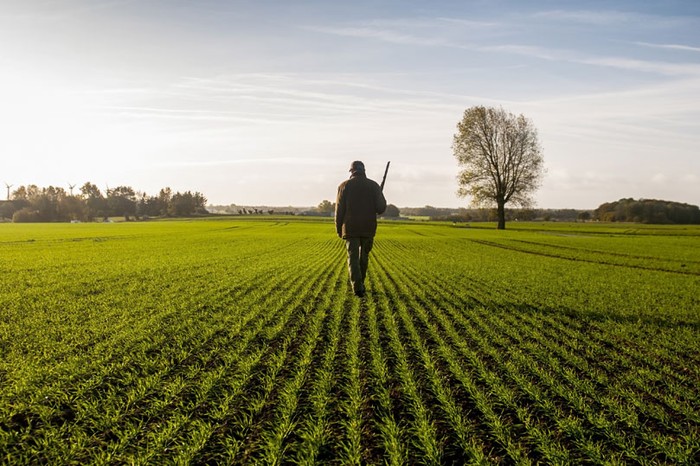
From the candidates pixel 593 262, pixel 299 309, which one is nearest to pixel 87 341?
pixel 299 309

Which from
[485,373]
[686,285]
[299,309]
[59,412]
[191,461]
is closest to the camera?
[191,461]

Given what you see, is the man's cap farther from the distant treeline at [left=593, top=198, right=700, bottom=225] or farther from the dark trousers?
the distant treeline at [left=593, top=198, right=700, bottom=225]

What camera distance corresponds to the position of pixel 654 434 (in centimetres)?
351

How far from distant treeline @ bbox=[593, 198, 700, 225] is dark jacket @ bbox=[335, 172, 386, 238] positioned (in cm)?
8848

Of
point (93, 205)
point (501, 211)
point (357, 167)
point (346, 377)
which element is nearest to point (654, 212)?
point (501, 211)

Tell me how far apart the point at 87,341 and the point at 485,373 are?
5.74 meters

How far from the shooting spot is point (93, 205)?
425 ft

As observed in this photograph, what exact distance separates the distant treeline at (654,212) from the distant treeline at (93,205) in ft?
395

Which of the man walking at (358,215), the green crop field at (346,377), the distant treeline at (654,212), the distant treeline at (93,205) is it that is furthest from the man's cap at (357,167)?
the distant treeline at (93,205)

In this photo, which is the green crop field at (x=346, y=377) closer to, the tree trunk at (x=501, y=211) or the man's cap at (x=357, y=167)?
the man's cap at (x=357, y=167)

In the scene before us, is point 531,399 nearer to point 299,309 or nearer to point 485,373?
point 485,373

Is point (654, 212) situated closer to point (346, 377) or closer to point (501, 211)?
point (501, 211)

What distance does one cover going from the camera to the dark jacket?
9.65 meters

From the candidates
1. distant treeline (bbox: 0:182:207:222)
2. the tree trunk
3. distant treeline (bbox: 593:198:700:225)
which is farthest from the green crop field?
distant treeline (bbox: 0:182:207:222)
